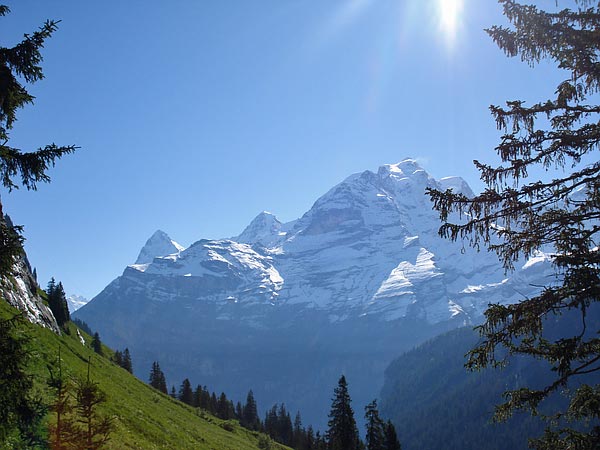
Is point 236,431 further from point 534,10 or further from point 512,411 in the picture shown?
point 534,10

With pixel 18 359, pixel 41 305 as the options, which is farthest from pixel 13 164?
pixel 41 305

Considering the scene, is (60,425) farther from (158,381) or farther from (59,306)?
(158,381)

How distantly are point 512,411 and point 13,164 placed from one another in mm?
13182

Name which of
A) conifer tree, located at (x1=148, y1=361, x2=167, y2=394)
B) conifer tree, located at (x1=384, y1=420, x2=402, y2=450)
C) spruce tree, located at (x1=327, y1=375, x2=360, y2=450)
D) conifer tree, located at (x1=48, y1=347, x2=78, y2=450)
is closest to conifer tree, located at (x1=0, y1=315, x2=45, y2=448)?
conifer tree, located at (x1=48, y1=347, x2=78, y2=450)

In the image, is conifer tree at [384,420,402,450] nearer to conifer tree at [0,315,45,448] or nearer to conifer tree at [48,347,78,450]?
conifer tree at [48,347,78,450]

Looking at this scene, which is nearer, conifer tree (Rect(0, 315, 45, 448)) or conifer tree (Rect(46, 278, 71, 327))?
conifer tree (Rect(0, 315, 45, 448))

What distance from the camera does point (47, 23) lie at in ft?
38.2

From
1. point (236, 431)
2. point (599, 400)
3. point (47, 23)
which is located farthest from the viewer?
point (236, 431)

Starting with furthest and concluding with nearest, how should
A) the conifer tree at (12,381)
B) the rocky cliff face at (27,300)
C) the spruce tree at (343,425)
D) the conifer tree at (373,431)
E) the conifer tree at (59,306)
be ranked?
1. the conifer tree at (59,306)
2. the spruce tree at (343,425)
3. the conifer tree at (373,431)
4. the rocky cliff face at (27,300)
5. the conifer tree at (12,381)

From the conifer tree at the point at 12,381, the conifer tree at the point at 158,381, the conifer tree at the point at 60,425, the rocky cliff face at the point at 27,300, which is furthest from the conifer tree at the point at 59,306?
the conifer tree at the point at 12,381

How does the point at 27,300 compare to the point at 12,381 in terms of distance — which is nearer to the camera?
the point at 12,381

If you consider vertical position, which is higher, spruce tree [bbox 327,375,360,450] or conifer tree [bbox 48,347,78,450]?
conifer tree [bbox 48,347,78,450]

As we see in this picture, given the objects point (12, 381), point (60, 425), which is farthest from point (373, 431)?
point (12, 381)

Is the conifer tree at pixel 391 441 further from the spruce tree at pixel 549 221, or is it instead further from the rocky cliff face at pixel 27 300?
the spruce tree at pixel 549 221
